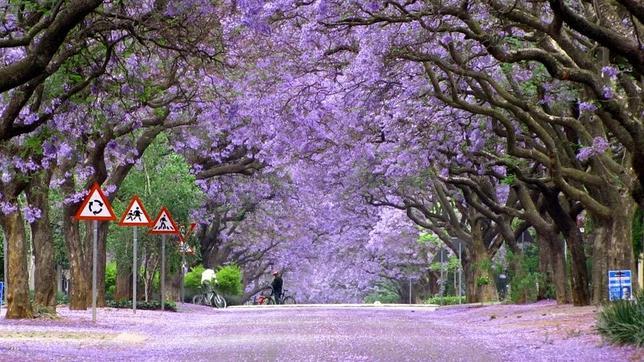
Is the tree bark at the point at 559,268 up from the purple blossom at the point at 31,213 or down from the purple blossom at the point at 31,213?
down

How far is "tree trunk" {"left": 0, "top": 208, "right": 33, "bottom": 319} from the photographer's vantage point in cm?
2488

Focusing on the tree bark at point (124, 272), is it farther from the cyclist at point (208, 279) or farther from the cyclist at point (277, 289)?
the cyclist at point (277, 289)

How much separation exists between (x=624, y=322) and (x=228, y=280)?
3382cm

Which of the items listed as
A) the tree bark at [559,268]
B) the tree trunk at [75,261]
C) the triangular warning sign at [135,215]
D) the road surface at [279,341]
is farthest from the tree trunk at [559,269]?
the tree trunk at [75,261]

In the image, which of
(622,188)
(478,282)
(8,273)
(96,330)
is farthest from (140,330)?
(478,282)

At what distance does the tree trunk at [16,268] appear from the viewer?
2488 centimetres

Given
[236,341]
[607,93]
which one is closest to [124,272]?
[236,341]

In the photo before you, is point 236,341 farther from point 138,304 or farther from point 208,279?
point 208,279

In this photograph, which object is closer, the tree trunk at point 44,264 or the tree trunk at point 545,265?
the tree trunk at point 44,264

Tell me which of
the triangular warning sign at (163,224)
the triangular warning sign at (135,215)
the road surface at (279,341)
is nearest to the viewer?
the road surface at (279,341)

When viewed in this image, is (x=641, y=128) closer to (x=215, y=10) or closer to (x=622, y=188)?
(x=215, y=10)

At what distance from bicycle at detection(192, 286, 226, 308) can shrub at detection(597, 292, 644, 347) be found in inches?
1048

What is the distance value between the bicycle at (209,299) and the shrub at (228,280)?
489 centimetres

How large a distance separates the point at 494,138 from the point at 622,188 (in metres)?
6.48
